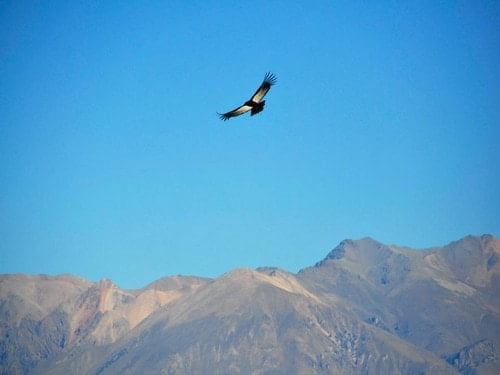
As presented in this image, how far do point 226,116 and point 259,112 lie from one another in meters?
1.85

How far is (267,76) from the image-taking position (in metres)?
47.1

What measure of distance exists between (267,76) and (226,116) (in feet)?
10.4

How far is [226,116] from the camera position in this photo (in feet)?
156

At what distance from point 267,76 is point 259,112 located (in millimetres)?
2043

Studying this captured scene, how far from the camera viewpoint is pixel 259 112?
47.6m
